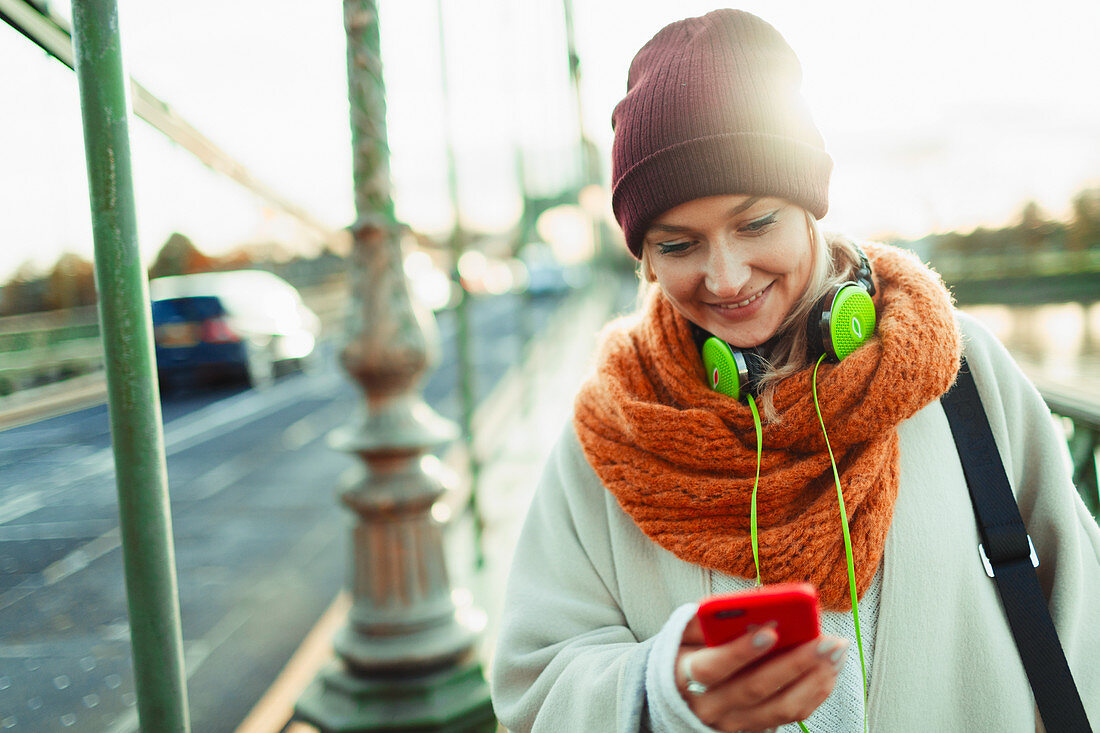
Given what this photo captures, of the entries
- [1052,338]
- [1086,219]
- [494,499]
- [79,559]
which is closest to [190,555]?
[494,499]

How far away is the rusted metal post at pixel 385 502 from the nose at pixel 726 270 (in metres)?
1.59

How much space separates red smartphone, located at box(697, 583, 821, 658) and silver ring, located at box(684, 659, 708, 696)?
103mm

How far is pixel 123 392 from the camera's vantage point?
112 cm

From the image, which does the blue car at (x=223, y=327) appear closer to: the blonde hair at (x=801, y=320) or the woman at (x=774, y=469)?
the woman at (x=774, y=469)

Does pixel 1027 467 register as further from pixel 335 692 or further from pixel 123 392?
pixel 335 692

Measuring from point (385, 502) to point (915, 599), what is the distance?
1.80 m

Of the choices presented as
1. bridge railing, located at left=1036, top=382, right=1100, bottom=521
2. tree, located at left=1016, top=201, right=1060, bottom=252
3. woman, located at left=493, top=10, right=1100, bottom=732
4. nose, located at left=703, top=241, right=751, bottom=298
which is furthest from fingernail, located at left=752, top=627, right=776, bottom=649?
tree, located at left=1016, top=201, right=1060, bottom=252

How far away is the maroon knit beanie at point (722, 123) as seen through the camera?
1309 millimetres

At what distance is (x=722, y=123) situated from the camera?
131cm

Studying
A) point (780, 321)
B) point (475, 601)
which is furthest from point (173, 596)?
point (475, 601)

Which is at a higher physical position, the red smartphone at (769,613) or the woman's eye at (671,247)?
the woman's eye at (671,247)

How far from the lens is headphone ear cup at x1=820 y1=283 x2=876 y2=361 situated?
1308 millimetres

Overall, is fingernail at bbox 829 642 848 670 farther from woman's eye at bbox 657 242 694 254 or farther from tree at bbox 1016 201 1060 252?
tree at bbox 1016 201 1060 252

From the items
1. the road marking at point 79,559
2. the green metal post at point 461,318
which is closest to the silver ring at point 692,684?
the road marking at point 79,559
